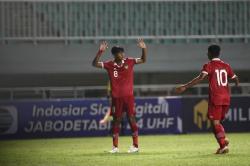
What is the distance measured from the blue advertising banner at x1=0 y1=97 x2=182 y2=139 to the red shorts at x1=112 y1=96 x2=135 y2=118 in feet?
26.1

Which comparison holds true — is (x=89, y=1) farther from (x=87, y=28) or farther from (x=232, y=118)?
(x=232, y=118)

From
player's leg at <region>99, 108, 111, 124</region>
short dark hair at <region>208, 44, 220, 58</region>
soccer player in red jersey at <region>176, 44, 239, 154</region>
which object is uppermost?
short dark hair at <region>208, 44, 220, 58</region>

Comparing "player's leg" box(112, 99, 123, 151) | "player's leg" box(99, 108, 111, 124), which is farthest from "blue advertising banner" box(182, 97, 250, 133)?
"player's leg" box(112, 99, 123, 151)

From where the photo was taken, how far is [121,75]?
17.0m

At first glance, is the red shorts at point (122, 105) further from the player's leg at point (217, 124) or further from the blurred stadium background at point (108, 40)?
the blurred stadium background at point (108, 40)

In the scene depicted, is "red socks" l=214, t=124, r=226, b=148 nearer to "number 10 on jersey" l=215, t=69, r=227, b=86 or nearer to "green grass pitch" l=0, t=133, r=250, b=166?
"green grass pitch" l=0, t=133, r=250, b=166

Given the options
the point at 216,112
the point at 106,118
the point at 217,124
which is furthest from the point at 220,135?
the point at 106,118

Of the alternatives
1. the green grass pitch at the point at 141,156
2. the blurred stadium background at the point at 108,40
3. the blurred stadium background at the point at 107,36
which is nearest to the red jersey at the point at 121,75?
the green grass pitch at the point at 141,156

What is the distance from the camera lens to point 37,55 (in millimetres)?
29000

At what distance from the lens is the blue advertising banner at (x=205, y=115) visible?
83.9 ft

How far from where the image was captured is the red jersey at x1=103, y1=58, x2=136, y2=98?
17.0 m

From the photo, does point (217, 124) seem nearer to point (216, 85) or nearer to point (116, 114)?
point (216, 85)

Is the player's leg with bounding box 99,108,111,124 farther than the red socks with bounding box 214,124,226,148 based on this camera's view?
Yes

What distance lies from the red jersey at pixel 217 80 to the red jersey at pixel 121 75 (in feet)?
5.65
